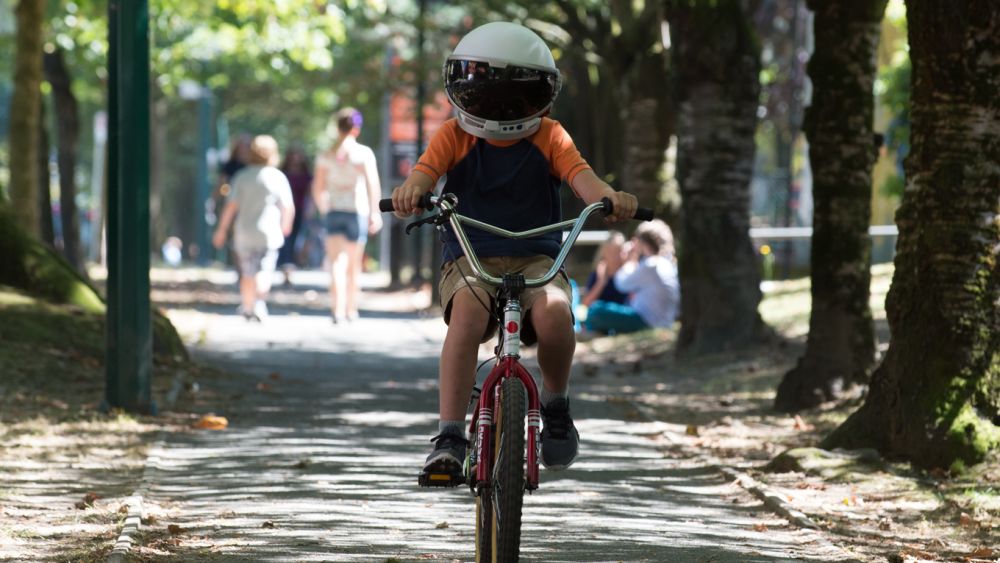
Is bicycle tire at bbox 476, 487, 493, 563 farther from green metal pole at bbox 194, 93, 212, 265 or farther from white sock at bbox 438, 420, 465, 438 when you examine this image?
green metal pole at bbox 194, 93, 212, 265

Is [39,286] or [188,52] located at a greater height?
[188,52]

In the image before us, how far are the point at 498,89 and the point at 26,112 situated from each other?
14.5 meters

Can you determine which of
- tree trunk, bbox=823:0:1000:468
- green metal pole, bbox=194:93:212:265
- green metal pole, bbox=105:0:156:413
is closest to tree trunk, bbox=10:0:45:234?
green metal pole, bbox=105:0:156:413

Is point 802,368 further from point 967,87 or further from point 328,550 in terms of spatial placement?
point 328,550

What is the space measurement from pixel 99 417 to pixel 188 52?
23253mm

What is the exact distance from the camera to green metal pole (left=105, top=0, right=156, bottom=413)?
10.6 m

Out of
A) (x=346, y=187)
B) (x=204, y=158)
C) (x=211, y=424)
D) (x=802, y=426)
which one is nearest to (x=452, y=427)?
(x=211, y=424)

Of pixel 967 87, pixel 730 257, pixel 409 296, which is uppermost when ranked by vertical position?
pixel 967 87

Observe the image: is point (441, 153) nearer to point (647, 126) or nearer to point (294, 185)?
point (647, 126)

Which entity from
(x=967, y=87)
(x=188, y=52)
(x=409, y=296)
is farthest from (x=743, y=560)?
(x=188, y=52)

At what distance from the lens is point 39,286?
44.8 ft

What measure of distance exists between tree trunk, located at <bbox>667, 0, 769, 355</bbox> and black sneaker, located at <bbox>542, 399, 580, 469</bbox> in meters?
8.95

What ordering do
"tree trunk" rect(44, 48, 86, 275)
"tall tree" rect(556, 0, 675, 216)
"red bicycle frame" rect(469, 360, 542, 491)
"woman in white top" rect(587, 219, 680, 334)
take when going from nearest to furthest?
"red bicycle frame" rect(469, 360, 542, 491) < "woman in white top" rect(587, 219, 680, 334) < "tall tree" rect(556, 0, 675, 216) < "tree trunk" rect(44, 48, 86, 275)

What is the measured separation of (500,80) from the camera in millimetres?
6227
